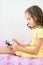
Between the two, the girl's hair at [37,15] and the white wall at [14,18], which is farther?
the white wall at [14,18]

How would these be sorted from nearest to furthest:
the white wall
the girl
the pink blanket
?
the pink blanket, the girl, the white wall

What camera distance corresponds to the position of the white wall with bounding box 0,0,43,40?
2369 millimetres

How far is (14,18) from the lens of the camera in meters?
2.41

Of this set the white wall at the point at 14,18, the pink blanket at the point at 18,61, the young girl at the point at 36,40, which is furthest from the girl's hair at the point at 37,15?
the white wall at the point at 14,18

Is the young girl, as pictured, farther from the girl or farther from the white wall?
the white wall

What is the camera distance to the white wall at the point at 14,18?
2.37 m

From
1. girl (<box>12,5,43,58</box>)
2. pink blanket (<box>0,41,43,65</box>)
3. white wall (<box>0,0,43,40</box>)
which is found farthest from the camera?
white wall (<box>0,0,43,40</box>)

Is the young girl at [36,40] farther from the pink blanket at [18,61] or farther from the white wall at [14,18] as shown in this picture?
the white wall at [14,18]

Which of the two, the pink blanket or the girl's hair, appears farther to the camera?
the girl's hair

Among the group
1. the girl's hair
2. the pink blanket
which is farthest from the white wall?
the pink blanket

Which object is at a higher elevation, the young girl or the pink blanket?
the young girl

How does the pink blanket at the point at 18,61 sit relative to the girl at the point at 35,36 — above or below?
below

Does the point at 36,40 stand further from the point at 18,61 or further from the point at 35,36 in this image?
the point at 18,61

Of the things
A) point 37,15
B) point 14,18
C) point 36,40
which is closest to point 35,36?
point 36,40
